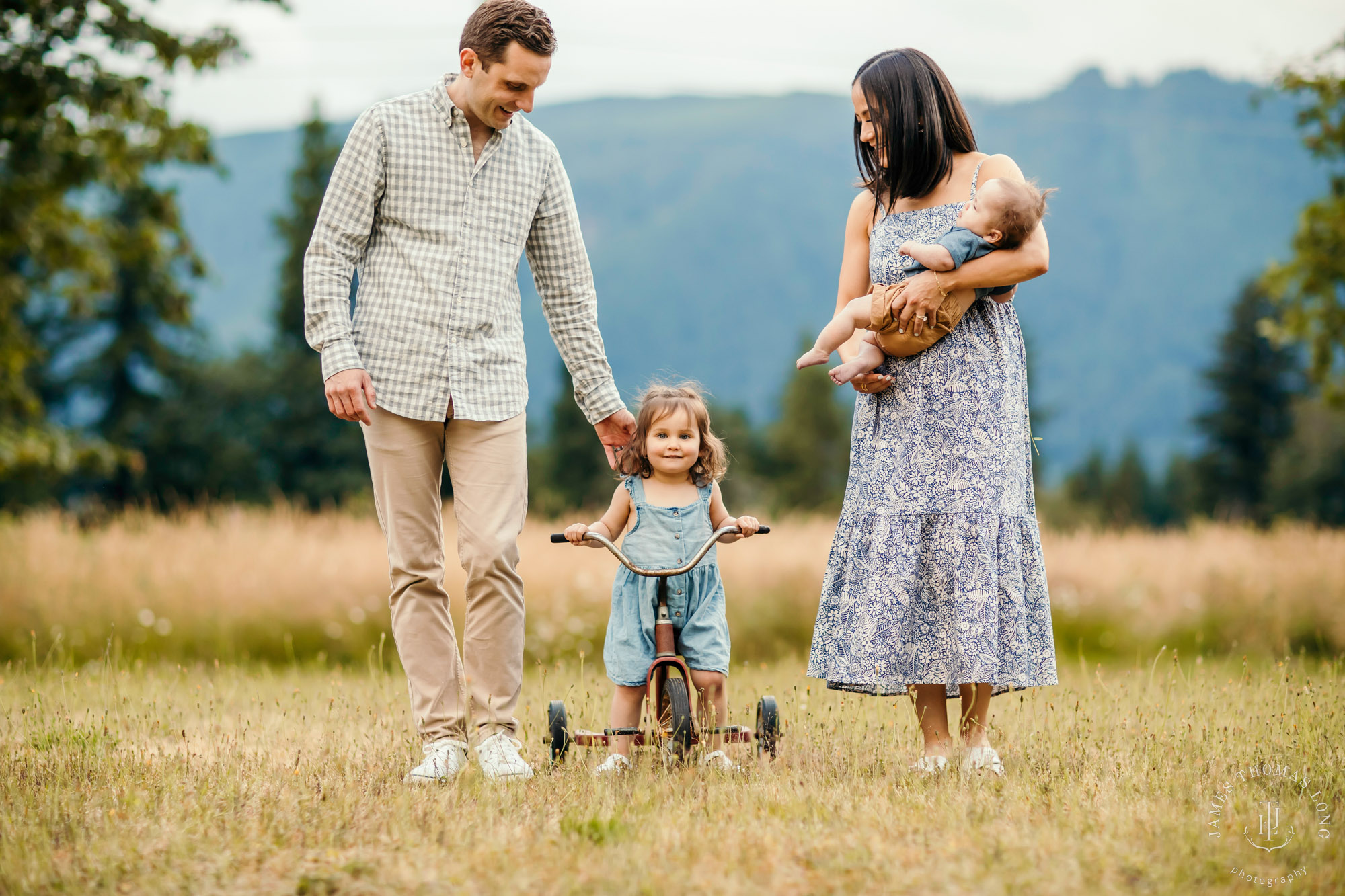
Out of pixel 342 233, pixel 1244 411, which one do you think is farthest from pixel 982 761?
pixel 1244 411

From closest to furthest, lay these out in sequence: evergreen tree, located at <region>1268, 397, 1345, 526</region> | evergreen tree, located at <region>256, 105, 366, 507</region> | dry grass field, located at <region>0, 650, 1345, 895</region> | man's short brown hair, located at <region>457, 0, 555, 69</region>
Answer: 1. dry grass field, located at <region>0, 650, 1345, 895</region>
2. man's short brown hair, located at <region>457, 0, 555, 69</region>
3. evergreen tree, located at <region>256, 105, 366, 507</region>
4. evergreen tree, located at <region>1268, 397, 1345, 526</region>

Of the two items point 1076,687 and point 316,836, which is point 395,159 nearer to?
point 316,836

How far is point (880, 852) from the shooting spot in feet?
9.44

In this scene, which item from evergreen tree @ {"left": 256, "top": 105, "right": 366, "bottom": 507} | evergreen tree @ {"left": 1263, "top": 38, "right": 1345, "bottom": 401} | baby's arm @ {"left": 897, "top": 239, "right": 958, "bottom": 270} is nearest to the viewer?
baby's arm @ {"left": 897, "top": 239, "right": 958, "bottom": 270}

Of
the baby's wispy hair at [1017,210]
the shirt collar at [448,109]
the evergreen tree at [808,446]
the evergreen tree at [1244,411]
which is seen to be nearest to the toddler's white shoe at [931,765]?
the baby's wispy hair at [1017,210]

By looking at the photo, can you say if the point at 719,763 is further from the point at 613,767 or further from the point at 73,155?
the point at 73,155

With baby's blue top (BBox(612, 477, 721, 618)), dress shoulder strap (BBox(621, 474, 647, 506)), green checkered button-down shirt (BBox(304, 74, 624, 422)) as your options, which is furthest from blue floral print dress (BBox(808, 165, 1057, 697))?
green checkered button-down shirt (BBox(304, 74, 624, 422))

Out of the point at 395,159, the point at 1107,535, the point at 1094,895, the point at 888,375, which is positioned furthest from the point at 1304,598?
the point at 395,159

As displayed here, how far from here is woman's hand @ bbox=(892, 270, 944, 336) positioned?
3.72m

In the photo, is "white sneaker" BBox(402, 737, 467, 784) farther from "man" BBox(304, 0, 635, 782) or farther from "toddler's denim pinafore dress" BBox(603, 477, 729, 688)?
"toddler's denim pinafore dress" BBox(603, 477, 729, 688)

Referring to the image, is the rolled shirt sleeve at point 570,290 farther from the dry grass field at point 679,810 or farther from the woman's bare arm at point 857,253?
the dry grass field at point 679,810

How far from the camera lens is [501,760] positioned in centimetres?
387

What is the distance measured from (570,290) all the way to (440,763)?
1.80 m

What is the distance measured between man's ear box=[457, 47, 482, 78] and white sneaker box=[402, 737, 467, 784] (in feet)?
7.60
